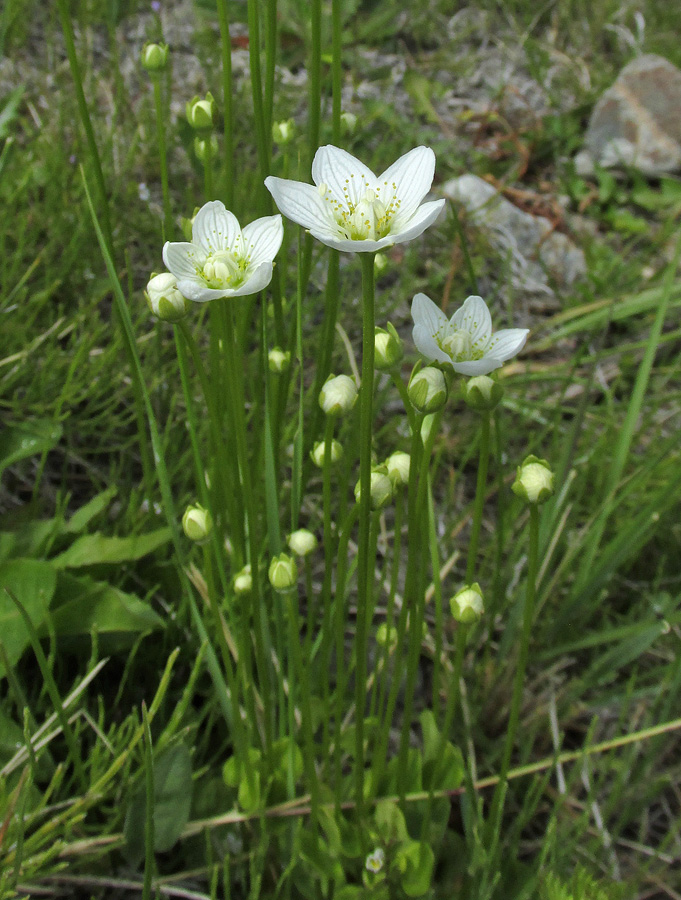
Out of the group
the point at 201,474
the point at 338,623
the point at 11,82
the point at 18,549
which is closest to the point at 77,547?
the point at 18,549

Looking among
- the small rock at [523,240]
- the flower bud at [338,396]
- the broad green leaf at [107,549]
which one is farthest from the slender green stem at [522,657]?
the small rock at [523,240]

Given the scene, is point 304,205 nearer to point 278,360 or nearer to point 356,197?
point 356,197

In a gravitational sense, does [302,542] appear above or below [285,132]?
below

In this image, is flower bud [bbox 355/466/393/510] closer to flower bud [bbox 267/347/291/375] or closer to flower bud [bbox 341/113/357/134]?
flower bud [bbox 267/347/291/375]

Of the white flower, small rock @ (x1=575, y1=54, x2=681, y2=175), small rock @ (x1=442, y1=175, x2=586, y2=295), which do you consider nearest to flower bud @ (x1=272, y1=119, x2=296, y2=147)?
the white flower

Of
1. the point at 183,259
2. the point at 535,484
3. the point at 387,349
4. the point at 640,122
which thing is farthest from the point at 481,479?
the point at 640,122

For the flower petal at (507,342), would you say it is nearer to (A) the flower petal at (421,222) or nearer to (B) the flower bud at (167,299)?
(A) the flower petal at (421,222)
